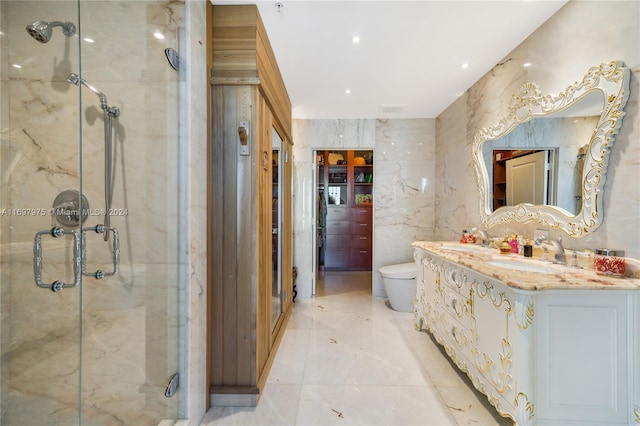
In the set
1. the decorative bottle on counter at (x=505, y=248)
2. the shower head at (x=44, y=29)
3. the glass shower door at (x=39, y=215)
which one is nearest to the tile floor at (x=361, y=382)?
the glass shower door at (x=39, y=215)

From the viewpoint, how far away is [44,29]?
1286mm

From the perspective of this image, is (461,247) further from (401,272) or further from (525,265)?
(401,272)

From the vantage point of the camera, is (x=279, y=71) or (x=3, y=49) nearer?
(x=3, y=49)

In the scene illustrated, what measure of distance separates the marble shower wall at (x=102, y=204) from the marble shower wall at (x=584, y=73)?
7.32 ft

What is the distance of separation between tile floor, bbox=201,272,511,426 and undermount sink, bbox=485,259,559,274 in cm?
88

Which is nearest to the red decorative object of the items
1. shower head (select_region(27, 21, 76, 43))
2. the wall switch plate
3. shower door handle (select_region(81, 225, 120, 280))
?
the wall switch plate

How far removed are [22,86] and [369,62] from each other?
2243 millimetres

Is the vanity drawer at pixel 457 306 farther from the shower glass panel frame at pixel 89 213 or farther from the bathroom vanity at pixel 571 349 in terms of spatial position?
the shower glass panel frame at pixel 89 213

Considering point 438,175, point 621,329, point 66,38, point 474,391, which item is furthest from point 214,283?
point 438,175

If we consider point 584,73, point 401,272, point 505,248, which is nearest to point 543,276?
point 505,248

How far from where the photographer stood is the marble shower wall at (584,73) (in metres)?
1.30

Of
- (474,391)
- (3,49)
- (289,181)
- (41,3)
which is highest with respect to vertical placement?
(41,3)

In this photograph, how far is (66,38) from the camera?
1.31 m

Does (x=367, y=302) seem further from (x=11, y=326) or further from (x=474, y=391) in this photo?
(x=11, y=326)
